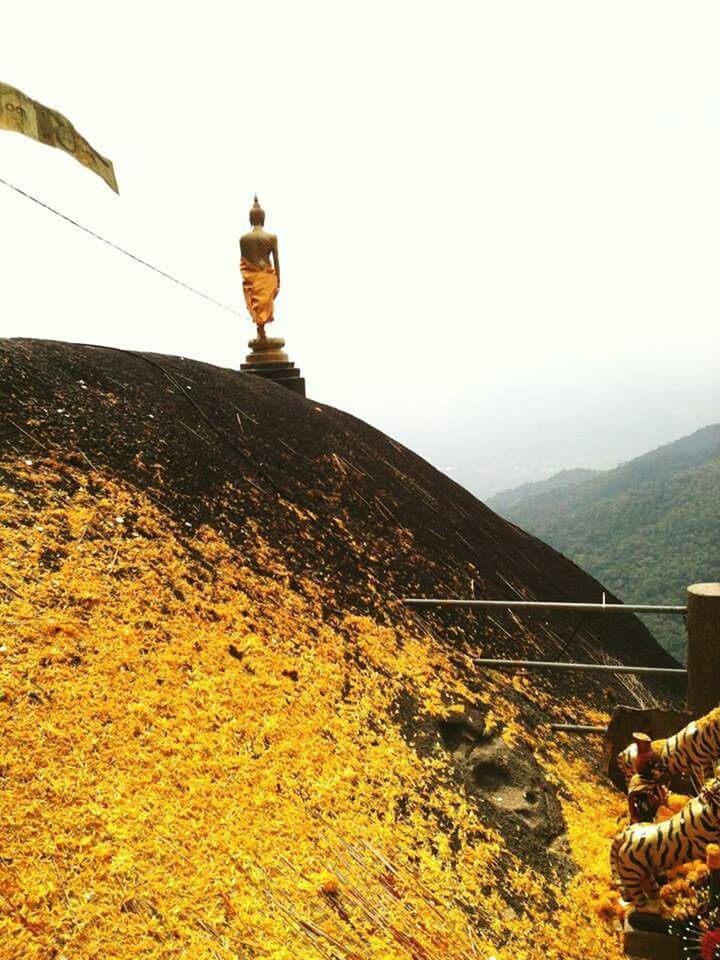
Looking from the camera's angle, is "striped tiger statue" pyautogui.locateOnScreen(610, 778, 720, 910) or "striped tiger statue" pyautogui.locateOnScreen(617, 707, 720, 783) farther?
"striped tiger statue" pyautogui.locateOnScreen(617, 707, 720, 783)

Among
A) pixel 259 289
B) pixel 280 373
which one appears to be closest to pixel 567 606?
pixel 280 373

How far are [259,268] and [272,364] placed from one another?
6.10ft

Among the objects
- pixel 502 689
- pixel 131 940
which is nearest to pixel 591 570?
pixel 502 689

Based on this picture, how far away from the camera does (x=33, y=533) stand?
181 inches

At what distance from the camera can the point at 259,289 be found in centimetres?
1199

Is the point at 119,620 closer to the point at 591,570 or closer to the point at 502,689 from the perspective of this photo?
the point at 502,689

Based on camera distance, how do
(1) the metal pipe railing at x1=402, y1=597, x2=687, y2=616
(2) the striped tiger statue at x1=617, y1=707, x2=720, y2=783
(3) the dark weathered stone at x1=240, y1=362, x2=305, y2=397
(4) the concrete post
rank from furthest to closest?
(3) the dark weathered stone at x1=240, y1=362, x2=305, y2=397, (1) the metal pipe railing at x1=402, y1=597, x2=687, y2=616, (4) the concrete post, (2) the striped tiger statue at x1=617, y1=707, x2=720, y2=783

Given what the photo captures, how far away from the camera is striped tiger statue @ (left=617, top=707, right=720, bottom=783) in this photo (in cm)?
351

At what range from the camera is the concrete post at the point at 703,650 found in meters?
4.61

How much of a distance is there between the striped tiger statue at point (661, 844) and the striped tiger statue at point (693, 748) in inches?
11.7

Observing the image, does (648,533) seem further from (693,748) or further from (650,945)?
(650,945)

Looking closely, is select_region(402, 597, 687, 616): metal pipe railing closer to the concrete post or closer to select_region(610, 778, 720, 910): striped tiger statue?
the concrete post

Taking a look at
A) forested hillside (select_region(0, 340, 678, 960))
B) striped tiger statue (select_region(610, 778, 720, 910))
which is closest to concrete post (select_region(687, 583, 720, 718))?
forested hillside (select_region(0, 340, 678, 960))

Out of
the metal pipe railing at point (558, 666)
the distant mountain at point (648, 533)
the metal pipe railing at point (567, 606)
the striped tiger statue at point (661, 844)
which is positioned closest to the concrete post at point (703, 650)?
the metal pipe railing at point (567, 606)
